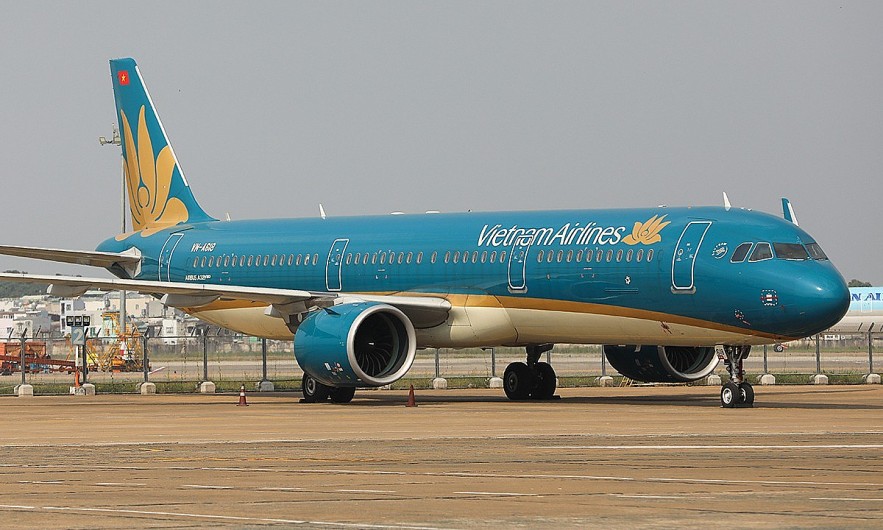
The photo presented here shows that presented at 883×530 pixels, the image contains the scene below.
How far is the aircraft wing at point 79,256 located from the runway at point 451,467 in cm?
661

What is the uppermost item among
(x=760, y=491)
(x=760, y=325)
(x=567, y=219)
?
(x=567, y=219)

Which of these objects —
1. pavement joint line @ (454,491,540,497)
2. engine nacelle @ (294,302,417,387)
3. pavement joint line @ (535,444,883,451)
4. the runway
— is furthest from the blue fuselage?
pavement joint line @ (454,491,540,497)

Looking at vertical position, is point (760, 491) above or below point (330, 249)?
below

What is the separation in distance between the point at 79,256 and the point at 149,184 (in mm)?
4879

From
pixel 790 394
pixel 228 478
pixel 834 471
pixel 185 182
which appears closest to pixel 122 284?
pixel 185 182

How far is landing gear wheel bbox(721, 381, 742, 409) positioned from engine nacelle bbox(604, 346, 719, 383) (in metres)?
5.45

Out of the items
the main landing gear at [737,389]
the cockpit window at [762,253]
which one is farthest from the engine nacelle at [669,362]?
the cockpit window at [762,253]

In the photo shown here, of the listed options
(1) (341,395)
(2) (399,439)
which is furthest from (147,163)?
(2) (399,439)

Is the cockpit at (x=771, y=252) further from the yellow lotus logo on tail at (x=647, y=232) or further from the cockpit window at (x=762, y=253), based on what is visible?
the yellow lotus logo on tail at (x=647, y=232)

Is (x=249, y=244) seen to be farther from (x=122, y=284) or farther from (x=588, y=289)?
(x=588, y=289)

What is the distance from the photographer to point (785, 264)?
30.7 m

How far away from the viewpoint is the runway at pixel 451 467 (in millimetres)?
13031

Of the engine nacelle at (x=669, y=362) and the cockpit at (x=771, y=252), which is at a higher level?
the cockpit at (x=771, y=252)

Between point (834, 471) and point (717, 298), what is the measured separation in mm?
14617
